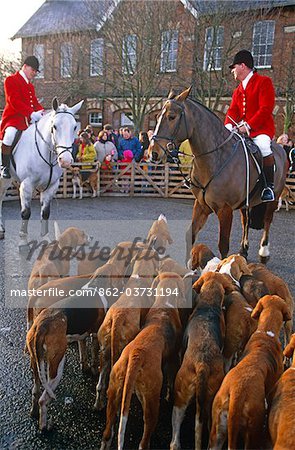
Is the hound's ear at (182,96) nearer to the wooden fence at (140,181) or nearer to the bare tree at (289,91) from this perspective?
the wooden fence at (140,181)

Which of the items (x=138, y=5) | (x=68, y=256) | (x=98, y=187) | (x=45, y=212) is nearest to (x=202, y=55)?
(x=138, y=5)

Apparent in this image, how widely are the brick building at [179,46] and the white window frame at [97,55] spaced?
5cm

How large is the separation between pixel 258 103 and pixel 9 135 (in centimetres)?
424

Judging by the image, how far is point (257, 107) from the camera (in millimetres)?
7176

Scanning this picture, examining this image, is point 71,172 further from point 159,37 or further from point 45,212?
point 159,37

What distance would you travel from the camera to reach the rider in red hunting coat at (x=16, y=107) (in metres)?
8.04

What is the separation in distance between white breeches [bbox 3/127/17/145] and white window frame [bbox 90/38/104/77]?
1733cm

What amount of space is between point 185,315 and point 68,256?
1.88 metres

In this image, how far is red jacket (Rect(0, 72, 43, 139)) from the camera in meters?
8.04

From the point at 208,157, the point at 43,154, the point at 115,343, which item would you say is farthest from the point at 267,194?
the point at 115,343

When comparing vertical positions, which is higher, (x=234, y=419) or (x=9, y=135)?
(x=9, y=135)

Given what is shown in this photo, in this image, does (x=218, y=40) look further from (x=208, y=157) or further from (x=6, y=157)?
(x=208, y=157)

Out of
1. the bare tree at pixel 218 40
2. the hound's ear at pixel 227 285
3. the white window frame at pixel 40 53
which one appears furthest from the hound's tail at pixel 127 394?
the white window frame at pixel 40 53

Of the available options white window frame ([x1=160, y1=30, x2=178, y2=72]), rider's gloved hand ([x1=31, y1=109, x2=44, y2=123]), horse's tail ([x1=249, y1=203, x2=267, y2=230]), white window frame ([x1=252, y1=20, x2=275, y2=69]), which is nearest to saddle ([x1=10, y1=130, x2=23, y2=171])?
rider's gloved hand ([x1=31, y1=109, x2=44, y2=123])
